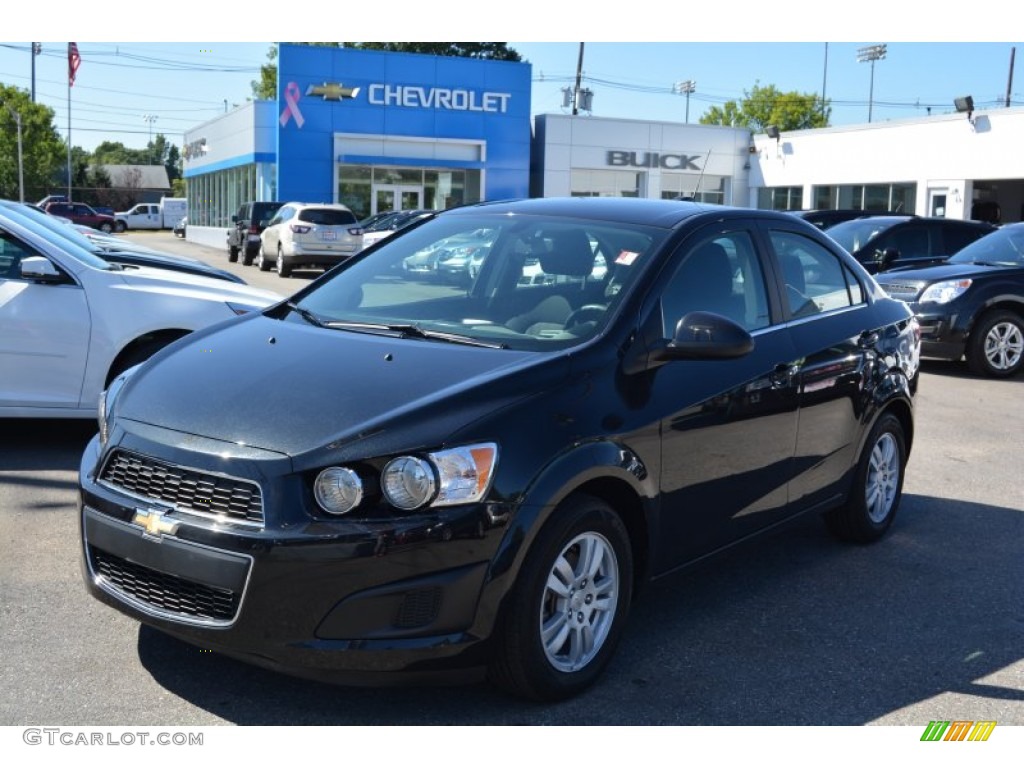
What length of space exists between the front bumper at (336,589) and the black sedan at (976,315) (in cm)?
993

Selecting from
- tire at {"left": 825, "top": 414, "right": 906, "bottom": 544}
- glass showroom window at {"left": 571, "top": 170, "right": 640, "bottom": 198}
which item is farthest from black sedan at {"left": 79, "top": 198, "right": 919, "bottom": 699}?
glass showroom window at {"left": 571, "top": 170, "right": 640, "bottom": 198}

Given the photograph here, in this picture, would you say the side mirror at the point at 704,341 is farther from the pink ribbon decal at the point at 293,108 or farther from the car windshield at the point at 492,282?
the pink ribbon decal at the point at 293,108

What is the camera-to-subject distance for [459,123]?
1583 inches

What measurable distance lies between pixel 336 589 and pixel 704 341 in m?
1.66

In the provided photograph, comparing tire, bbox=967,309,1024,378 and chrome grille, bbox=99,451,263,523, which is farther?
tire, bbox=967,309,1024,378

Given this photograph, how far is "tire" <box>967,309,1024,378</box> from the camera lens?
12.1 m

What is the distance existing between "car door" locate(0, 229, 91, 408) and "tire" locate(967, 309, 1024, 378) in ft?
30.7

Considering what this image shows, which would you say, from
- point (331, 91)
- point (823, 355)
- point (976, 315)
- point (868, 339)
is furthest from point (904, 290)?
point (331, 91)

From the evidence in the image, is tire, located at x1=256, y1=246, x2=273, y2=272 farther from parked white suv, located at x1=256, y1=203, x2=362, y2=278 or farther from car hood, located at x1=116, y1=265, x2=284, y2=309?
car hood, located at x1=116, y1=265, x2=284, y2=309

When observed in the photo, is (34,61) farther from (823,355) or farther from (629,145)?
(823,355)

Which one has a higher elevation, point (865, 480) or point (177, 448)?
point (177, 448)
